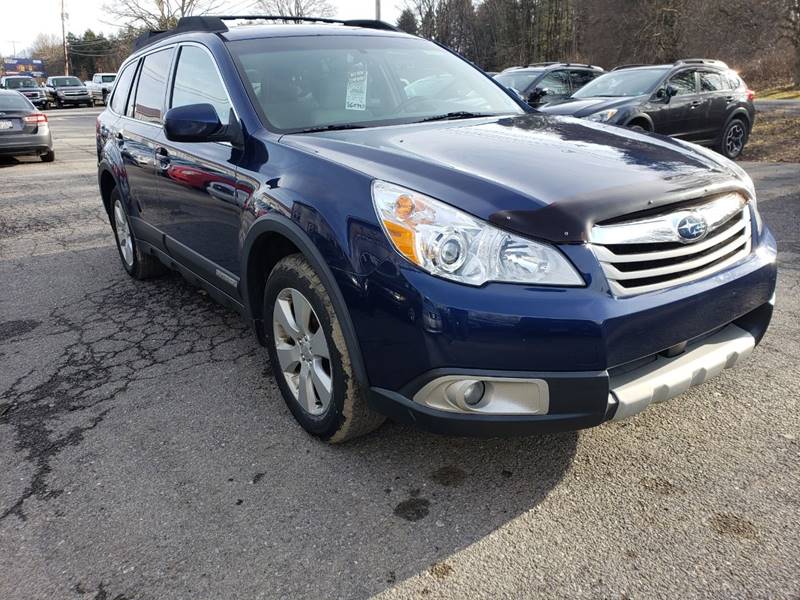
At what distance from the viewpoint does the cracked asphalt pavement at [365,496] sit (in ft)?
6.83

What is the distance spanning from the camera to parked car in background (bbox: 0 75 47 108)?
1371 inches

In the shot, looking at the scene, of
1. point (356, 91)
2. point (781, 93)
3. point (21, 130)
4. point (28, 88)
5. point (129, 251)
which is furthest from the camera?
point (28, 88)

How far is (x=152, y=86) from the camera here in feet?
14.6

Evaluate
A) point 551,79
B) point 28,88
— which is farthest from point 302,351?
point 28,88

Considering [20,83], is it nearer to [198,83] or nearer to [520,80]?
[520,80]

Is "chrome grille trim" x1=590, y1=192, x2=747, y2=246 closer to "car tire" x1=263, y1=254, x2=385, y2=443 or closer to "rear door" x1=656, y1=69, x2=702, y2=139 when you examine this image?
"car tire" x1=263, y1=254, x2=385, y2=443

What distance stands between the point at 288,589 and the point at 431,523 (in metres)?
0.55

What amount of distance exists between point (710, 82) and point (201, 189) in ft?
31.4

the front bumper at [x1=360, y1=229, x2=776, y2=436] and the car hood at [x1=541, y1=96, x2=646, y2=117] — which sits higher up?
the car hood at [x1=541, y1=96, x2=646, y2=117]

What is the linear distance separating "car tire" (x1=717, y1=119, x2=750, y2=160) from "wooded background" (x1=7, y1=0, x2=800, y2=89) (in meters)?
15.6

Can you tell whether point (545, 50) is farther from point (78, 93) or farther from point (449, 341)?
point (449, 341)

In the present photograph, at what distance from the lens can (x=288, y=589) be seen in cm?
205

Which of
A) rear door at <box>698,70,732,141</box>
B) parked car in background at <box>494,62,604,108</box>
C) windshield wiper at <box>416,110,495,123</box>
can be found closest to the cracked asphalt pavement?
windshield wiper at <box>416,110,495,123</box>

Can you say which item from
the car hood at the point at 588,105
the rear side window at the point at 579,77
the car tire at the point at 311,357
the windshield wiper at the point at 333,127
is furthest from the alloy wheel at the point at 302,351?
the rear side window at the point at 579,77
